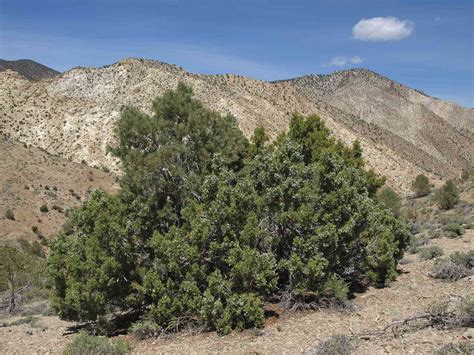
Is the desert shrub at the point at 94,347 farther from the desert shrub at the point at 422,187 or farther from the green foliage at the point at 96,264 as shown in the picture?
the desert shrub at the point at 422,187

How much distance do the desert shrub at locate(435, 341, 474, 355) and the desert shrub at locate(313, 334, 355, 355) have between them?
1646 mm

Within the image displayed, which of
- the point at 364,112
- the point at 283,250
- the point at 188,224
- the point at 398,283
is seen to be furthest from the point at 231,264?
the point at 364,112

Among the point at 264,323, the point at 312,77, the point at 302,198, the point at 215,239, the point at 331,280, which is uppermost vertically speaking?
the point at 312,77

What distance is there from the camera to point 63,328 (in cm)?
1475

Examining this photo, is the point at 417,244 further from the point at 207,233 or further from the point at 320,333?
the point at 207,233

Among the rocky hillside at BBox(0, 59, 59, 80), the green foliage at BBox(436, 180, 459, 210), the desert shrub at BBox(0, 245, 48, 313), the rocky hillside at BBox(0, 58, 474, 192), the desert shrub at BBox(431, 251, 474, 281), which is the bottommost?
the desert shrub at BBox(0, 245, 48, 313)

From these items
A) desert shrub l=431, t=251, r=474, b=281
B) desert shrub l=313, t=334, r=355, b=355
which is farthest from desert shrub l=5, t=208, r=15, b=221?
desert shrub l=313, t=334, r=355, b=355

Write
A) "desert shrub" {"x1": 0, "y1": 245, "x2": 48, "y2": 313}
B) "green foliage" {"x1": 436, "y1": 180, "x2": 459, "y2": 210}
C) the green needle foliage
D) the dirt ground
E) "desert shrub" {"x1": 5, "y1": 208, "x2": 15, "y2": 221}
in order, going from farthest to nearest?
1. "desert shrub" {"x1": 5, "y1": 208, "x2": 15, "y2": 221}
2. "green foliage" {"x1": 436, "y1": 180, "x2": 459, "y2": 210}
3. "desert shrub" {"x1": 0, "y1": 245, "x2": 48, "y2": 313}
4. the green needle foliage
5. the dirt ground

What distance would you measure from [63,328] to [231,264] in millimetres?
6509

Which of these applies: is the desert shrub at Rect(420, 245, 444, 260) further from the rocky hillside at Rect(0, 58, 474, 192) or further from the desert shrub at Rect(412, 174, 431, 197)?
the rocky hillside at Rect(0, 58, 474, 192)

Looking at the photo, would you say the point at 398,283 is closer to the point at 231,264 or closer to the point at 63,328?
the point at 231,264

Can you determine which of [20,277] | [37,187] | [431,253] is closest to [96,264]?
[20,277]

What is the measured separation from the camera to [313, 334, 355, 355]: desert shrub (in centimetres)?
925

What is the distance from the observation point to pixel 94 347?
10539mm
